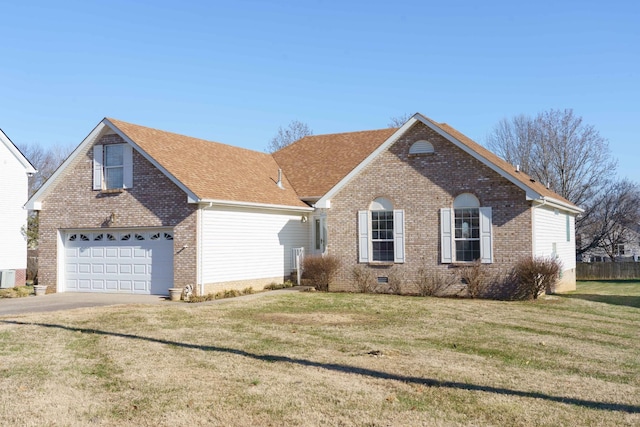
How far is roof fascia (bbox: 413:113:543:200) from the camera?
19.8 m

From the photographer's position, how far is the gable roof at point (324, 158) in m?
27.2

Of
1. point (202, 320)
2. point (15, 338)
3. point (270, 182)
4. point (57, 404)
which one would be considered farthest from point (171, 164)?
point (57, 404)

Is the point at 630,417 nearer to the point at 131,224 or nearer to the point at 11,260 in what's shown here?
the point at 131,224

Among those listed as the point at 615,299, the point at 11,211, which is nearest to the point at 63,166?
the point at 11,211

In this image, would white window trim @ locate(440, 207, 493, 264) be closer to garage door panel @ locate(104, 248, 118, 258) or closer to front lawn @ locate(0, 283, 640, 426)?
front lawn @ locate(0, 283, 640, 426)

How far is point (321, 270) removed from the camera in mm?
22766

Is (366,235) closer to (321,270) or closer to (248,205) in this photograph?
(321,270)

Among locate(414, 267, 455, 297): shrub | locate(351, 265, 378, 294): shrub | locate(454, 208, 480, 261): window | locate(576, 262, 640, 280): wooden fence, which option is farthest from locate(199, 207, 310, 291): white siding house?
locate(576, 262, 640, 280): wooden fence

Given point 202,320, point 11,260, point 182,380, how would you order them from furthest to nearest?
point 11,260, point 202,320, point 182,380

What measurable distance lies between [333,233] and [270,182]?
14.9 feet

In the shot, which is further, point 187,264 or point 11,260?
point 11,260

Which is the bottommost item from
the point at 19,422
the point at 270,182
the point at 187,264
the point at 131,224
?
the point at 19,422

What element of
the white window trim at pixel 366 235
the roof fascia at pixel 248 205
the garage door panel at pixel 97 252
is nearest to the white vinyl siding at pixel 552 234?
the white window trim at pixel 366 235

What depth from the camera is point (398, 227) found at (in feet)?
72.4
